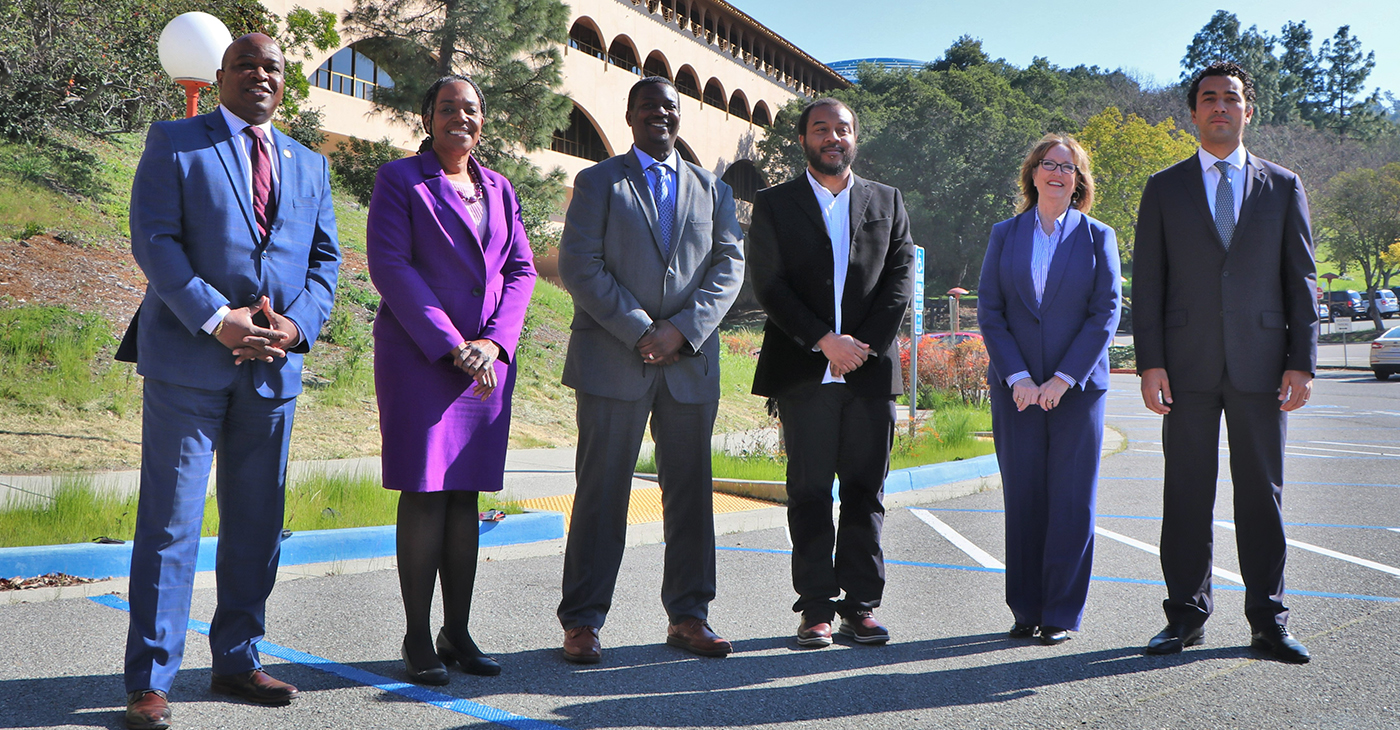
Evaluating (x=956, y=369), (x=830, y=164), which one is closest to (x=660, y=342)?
(x=830, y=164)

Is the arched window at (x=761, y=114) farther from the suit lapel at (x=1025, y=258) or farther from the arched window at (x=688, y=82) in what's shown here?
the suit lapel at (x=1025, y=258)

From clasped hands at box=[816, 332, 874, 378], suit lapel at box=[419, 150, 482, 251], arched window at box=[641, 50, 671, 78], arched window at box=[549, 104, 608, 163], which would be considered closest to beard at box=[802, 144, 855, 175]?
clasped hands at box=[816, 332, 874, 378]

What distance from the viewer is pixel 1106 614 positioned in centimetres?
468

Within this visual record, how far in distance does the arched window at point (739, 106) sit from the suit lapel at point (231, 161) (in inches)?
1886

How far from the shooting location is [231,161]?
3.48 metres

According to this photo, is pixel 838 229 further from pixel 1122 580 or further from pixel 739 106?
pixel 739 106

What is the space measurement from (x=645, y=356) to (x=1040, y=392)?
1.72 m

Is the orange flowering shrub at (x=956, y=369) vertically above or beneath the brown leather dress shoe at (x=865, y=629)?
above

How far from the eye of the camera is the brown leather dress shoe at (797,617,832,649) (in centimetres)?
413

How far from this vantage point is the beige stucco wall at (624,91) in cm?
2905

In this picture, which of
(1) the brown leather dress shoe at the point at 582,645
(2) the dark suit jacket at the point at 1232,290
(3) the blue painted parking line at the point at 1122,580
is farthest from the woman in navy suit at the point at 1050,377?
(1) the brown leather dress shoe at the point at 582,645

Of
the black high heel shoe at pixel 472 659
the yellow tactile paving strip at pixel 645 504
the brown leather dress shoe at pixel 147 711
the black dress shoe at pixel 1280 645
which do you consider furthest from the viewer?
the yellow tactile paving strip at pixel 645 504

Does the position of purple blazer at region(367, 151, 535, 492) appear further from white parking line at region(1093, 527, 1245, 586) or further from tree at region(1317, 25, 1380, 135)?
tree at region(1317, 25, 1380, 135)

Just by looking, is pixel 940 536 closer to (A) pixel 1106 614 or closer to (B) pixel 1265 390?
(A) pixel 1106 614
